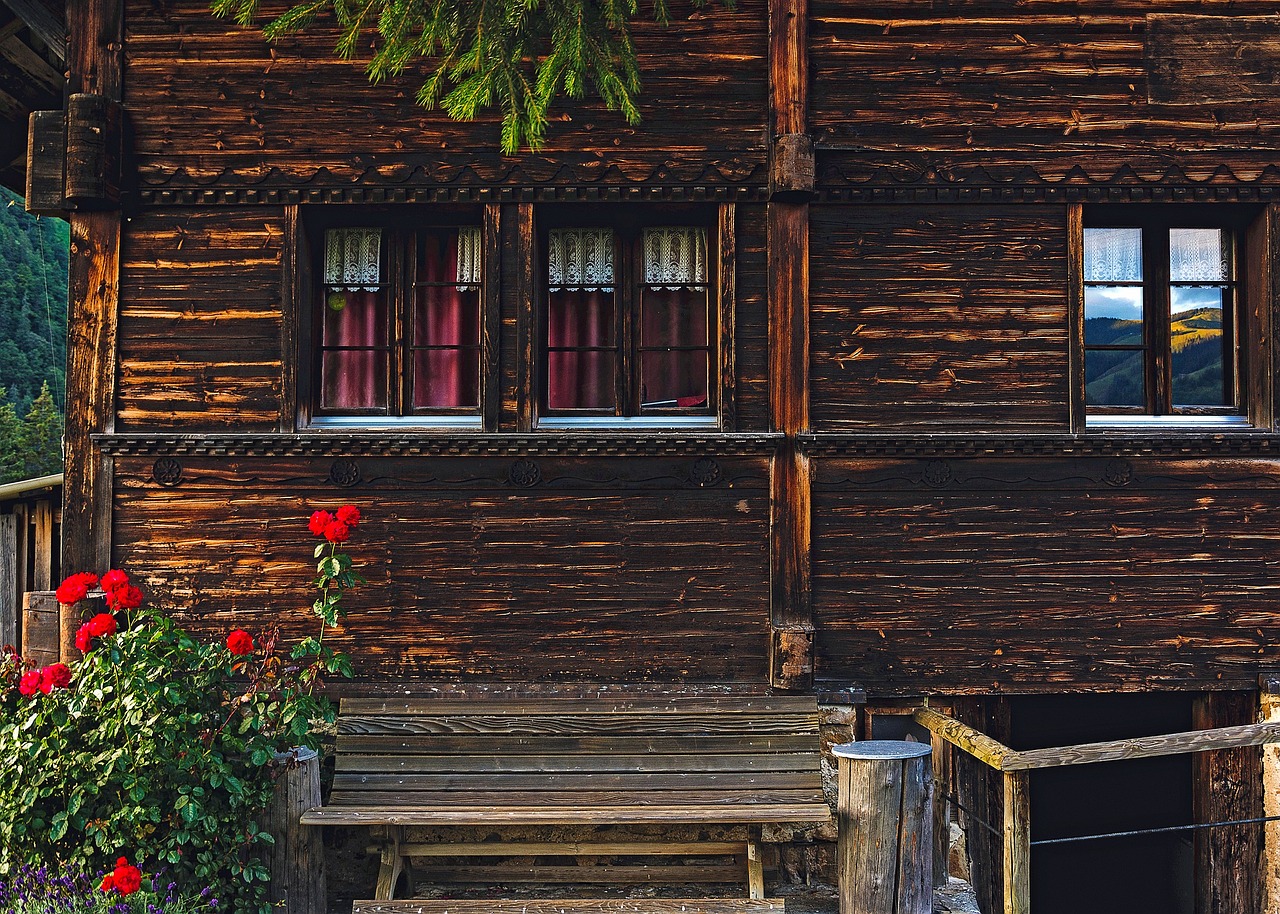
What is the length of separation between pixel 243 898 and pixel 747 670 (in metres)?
2.91

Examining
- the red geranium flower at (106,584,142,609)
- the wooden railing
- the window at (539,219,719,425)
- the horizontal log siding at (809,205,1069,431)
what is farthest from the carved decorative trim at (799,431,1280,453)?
the red geranium flower at (106,584,142,609)

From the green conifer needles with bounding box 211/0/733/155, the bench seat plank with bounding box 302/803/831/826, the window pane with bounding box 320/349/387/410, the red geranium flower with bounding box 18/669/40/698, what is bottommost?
the bench seat plank with bounding box 302/803/831/826

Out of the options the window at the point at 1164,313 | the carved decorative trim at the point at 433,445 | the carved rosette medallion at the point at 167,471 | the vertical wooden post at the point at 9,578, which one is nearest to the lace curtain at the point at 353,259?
the carved decorative trim at the point at 433,445

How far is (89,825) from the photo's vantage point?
4281mm

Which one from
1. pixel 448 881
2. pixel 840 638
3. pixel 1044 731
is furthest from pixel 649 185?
pixel 1044 731

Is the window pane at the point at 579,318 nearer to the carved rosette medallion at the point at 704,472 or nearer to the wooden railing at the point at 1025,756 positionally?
the carved rosette medallion at the point at 704,472

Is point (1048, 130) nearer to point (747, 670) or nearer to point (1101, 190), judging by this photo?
point (1101, 190)

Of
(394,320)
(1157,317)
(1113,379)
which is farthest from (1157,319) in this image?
(394,320)

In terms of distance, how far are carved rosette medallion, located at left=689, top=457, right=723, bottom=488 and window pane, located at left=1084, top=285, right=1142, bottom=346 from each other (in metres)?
2.53

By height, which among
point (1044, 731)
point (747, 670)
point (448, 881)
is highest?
point (747, 670)

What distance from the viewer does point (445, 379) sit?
6.10m

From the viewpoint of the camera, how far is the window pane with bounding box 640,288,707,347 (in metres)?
6.07

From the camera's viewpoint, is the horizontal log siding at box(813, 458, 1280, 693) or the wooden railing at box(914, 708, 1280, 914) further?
the horizontal log siding at box(813, 458, 1280, 693)

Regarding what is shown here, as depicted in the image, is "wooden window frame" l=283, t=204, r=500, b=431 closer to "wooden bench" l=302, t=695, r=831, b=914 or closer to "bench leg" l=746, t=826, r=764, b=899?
"wooden bench" l=302, t=695, r=831, b=914
